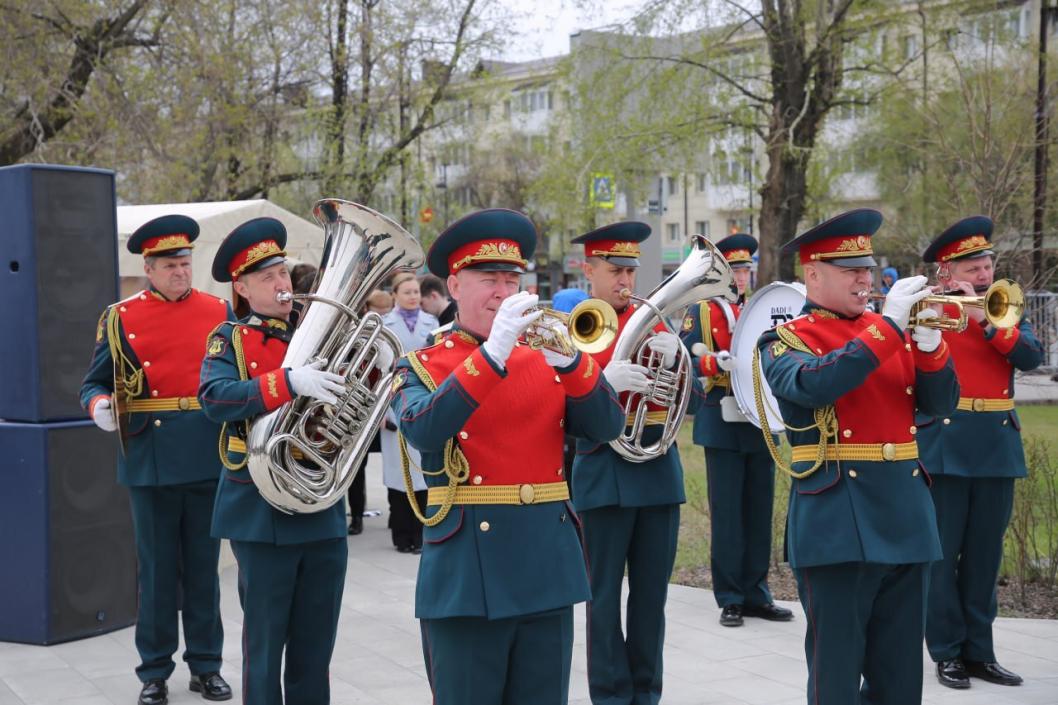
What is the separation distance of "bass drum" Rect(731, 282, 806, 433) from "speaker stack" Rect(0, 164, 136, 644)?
12.3 feet

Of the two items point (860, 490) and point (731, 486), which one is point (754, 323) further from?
point (860, 490)

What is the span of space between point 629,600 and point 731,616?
1912mm

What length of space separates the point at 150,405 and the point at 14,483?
1582 millimetres

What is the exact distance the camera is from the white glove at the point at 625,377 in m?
5.14

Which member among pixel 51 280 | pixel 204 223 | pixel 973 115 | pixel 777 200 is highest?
pixel 973 115

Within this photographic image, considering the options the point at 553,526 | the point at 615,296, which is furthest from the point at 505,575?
the point at 615,296

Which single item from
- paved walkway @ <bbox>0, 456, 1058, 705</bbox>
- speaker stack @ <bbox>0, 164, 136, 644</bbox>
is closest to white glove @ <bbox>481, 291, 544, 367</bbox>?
paved walkway @ <bbox>0, 456, 1058, 705</bbox>

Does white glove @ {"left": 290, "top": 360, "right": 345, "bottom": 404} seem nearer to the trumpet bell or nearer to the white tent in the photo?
the trumpet bell

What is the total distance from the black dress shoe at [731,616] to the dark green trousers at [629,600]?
5.80 feet

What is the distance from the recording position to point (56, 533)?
274 inches

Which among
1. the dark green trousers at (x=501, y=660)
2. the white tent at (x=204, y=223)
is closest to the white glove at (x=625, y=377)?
the dark green trousers at (x=501, y=660)

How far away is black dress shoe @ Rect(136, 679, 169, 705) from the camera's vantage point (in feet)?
19.4

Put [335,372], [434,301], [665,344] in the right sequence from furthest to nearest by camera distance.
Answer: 1. [434,301]
2. [665,344]
3. [335,372]

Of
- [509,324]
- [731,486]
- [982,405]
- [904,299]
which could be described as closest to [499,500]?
[509,324]
